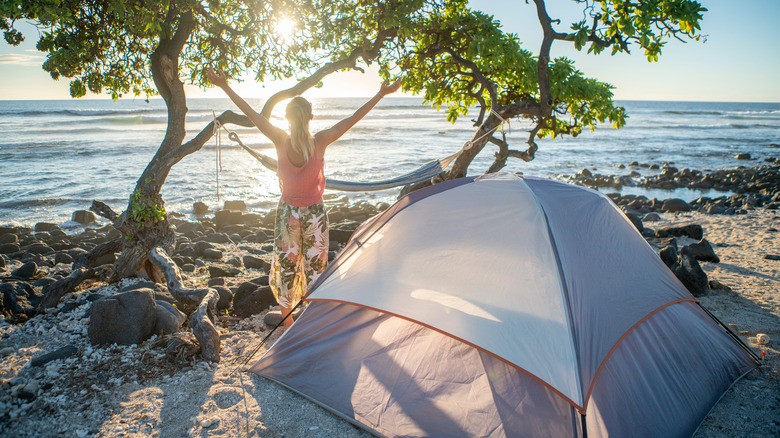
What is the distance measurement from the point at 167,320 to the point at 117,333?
0.43 metres

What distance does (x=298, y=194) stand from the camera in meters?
4.08

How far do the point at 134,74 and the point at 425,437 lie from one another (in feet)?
20.7

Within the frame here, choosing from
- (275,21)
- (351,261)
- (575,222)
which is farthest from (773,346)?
(275,21)

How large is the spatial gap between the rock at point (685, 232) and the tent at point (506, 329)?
4.47 meters

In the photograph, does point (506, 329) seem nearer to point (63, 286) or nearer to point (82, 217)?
point (63, 286)

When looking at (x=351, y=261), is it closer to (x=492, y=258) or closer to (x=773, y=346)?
(x=492, y=258)

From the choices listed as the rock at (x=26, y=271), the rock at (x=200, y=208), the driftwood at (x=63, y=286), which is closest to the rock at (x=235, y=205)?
the rock at (x=200, y=208)

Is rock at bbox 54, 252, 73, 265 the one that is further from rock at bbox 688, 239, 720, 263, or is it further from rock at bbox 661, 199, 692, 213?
rock at bbox 661, 199, 692, 213

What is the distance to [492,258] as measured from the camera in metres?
3.38

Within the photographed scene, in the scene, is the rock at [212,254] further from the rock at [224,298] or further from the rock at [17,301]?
the rock at [17,301]

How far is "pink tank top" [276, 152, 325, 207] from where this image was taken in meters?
4.01

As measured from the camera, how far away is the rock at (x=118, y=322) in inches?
162

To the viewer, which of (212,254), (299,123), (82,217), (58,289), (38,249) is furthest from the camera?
(82,217)

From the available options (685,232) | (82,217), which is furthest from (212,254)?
(685,232)
